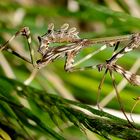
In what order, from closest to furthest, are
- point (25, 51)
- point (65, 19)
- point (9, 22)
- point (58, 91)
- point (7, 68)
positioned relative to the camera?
point (7, 68)
point (58, 91)
point (25, 51)
point (9, 22)
point (65, 19)

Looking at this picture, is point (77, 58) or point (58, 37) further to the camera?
point (77, 58)

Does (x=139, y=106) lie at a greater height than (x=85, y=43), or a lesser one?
greater

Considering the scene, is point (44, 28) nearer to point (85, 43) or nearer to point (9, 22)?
point (9, 22)

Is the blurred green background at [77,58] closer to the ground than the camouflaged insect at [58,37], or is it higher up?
higher up

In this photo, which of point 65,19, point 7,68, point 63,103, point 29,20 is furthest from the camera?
point 65,19

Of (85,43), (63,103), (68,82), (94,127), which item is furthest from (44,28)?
(94,127)

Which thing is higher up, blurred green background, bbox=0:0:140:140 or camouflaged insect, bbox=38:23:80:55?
blurred green background, bbox=0:0:140:140

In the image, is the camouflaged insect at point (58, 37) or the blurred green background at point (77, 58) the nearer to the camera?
the camouflaged insect at point (58, 37)

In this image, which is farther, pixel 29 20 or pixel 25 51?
pixel 29 20

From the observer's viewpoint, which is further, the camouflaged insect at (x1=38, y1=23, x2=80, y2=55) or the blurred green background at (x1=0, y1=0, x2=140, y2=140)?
the blurred green background at (x1=0, y1=0, x2=140, y2=140)

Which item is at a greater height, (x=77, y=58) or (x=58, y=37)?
(x=77, y=58)

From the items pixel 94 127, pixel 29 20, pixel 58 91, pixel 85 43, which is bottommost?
pixel 94 127
